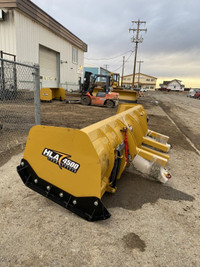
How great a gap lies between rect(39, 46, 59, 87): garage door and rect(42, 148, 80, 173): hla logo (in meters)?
18.1

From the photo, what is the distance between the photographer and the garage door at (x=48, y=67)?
18.5m

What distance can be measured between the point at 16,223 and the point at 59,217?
1.57 ft

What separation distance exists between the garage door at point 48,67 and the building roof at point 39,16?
2.21m

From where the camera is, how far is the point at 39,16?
53.0ft

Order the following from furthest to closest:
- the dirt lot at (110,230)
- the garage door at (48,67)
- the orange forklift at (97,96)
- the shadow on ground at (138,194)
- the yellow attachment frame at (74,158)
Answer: the garage door at (48,67) → the orange forklift at (97,96) → the shadow on ground at (138,194) → the yellow attachment frame at (74,158) → the dirt lot at (110,230)

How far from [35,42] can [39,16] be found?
226 cm

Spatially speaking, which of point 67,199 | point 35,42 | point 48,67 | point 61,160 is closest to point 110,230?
point 67,199

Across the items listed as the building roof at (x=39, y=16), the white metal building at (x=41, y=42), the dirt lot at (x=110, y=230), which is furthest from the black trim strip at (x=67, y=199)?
the building roof at (x=39, y=16)

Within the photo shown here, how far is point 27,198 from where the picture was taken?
2.53 metres

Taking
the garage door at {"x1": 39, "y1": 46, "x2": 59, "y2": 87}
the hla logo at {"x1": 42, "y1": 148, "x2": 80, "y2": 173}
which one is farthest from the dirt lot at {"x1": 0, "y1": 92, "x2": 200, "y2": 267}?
the garage door at {"x1": 39, "y1": 46, "x2": 59, "y2": 87}

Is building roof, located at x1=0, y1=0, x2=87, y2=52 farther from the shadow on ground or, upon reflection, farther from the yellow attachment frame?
the shadow on ground

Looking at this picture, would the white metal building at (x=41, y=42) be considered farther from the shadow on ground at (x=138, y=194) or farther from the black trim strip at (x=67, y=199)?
the shadow on ground at (x=138, y=194)

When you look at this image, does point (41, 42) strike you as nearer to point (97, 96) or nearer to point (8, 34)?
point (8, 34)

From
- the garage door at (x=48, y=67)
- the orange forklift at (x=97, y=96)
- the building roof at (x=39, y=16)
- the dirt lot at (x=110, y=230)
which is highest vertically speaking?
the building roof at (x=39, y=16)
